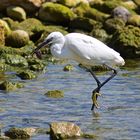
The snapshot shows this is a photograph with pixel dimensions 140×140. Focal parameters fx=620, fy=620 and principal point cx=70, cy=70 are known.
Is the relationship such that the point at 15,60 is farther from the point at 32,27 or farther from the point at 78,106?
the point at 32,27

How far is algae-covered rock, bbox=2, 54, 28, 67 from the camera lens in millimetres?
19062

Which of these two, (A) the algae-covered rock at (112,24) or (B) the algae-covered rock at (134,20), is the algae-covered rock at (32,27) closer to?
(A) the algae-covered rock at (112,24)

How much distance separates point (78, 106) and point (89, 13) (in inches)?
592

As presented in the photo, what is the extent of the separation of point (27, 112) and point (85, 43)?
6.33 ft

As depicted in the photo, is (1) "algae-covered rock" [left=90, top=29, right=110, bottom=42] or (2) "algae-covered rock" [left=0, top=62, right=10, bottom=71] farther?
(1) "algae-covered rock" [left=90, top=29, right=110, bottom=42]

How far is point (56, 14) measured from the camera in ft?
88.5

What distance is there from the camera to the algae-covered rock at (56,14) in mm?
26922

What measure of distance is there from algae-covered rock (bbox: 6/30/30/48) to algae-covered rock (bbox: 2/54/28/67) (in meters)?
2.77

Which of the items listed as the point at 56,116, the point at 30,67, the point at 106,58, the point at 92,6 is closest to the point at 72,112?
the point at 56,116

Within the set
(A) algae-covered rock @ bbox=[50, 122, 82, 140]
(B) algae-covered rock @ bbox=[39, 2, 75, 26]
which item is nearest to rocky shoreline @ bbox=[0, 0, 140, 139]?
(B) algae-covered rock @ bbox=[39, 2, 75, 26]

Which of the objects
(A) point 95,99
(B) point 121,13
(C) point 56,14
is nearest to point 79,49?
(A) point 95,99

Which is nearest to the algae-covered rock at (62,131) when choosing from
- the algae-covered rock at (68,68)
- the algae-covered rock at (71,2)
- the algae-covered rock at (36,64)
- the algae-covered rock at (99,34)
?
the algae-covered rock at (36,64)

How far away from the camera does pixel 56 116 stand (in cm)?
1236

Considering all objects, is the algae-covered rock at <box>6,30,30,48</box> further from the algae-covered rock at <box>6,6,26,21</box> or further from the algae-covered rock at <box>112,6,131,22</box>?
the algae-covered rock at <box>112,6,131,22</box>
